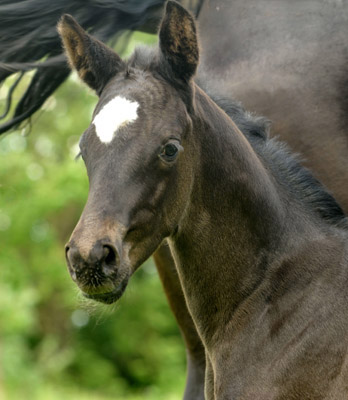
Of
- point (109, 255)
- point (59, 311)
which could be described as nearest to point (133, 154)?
point (109, 255)

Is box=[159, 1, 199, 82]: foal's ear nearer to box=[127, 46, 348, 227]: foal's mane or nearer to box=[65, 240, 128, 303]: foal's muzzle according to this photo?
box=[127, 46, 348, 227]: foal's mane

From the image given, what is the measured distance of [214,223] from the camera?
13.0 ft

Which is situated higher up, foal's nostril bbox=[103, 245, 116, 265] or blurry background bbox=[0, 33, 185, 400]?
foal's nostril bbox=[103, 245, 116, 265]

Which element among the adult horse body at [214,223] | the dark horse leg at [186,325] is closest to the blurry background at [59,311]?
the dark horse leg at [186,325]

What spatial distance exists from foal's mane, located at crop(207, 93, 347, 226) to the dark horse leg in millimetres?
1071

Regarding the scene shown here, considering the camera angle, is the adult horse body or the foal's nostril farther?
the adult horse body

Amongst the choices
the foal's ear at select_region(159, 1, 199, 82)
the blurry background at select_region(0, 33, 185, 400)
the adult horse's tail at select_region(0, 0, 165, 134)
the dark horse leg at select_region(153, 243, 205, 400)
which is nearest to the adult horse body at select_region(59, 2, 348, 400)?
the foal's ear at select_region(159, 1, 199, 82)

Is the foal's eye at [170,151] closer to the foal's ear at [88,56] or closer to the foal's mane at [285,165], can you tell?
the foal's ear at [88,56]

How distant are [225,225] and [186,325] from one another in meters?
1.31

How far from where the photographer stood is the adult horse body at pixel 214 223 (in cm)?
358

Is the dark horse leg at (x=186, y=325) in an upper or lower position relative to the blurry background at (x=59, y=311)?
upper

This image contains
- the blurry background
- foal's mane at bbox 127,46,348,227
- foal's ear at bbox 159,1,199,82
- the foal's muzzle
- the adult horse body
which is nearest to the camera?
the foal's muzzle

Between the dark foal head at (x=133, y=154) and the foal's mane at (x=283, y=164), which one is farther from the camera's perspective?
the foal's mane at (x=283, y=164)

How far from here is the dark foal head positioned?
343cm
